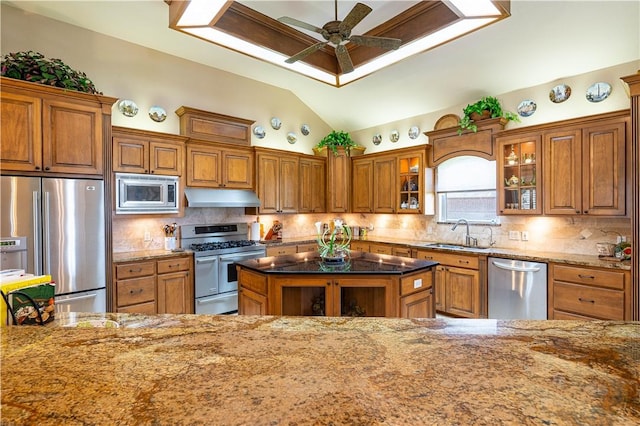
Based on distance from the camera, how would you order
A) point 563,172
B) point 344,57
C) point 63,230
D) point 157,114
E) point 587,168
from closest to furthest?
point 344,57, point 63,230, point 587,168, point 563,172, point 157,114

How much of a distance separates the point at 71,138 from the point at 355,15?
2.84m

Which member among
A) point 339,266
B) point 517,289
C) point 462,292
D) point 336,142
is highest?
point 336,142

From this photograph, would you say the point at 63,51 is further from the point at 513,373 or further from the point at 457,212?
the point at 457,212

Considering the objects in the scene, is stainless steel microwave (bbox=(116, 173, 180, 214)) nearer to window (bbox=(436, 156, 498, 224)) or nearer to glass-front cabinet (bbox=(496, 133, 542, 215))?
window (bbox=(436, 156, 498, 224))

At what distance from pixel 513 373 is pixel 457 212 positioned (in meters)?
4.58

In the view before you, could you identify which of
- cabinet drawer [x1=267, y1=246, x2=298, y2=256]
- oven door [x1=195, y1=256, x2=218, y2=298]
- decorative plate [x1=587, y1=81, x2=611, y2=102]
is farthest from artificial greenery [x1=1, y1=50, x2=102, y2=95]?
decorative plate [x1=587, y1=81, x2=611, y2=102]

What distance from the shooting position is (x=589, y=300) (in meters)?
3.26

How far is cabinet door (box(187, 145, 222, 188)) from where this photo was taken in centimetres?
449

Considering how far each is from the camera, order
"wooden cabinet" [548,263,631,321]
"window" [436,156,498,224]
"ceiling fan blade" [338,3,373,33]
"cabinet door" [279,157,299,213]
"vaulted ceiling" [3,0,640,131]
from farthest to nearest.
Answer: "cabinet door" [279,157,299,213] < "window" [436,156,498,224] < "vaulted ceiling" [3,0,640,131] < "wooden cabinet" [548,263,631,321] < "ceiling fan blade" [338,3,373,33]

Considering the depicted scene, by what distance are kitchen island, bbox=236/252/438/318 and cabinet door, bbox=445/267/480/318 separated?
49.9 inches

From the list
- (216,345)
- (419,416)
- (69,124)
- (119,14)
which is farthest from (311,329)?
(119,14)

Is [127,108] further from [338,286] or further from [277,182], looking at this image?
[338,286]

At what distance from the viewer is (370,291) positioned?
3158 millimetres

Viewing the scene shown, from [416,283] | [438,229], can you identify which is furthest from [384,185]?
[416,283]
